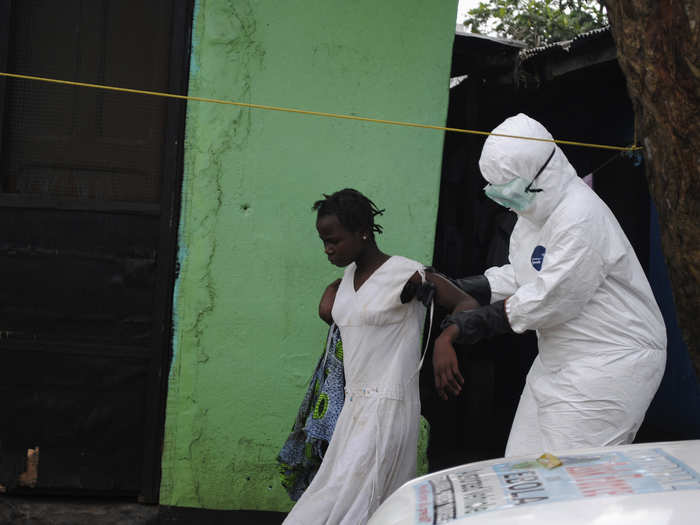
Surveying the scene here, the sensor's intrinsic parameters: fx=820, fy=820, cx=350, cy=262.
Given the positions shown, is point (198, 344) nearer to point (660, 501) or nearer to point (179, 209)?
point (179, 209)

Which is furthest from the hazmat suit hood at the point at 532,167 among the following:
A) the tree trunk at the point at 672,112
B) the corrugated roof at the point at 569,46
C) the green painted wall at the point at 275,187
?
the corrugated roof at the point at 569,46

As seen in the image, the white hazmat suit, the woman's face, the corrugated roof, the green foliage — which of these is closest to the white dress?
the woman's face

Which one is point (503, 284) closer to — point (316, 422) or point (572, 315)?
point (572, 315)

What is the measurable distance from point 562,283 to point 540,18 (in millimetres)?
9633

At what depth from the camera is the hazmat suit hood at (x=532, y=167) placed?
9.91 feet

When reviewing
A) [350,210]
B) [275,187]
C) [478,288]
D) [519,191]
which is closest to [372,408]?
[478,288]

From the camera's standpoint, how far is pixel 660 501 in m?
1.70

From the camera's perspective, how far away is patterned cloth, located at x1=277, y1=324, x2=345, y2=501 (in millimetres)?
3662

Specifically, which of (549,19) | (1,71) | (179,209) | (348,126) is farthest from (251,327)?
(549,19)

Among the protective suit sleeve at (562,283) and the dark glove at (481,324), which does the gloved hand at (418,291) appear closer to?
the dark glove at (481,324)

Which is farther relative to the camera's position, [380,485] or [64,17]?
[64,17]

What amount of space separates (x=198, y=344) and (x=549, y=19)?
899 centimetres

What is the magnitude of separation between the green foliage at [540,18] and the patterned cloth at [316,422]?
8541 mm

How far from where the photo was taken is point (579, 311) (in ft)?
9.62
